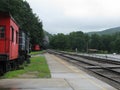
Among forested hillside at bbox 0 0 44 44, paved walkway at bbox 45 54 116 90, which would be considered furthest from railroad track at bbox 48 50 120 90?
forested hillside at bbox 0 0 44 44

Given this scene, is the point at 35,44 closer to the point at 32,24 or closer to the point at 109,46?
the point at 32,24

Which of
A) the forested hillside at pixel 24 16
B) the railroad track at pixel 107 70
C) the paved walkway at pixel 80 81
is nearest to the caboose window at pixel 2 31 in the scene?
the paved walkway at pixel 80 81

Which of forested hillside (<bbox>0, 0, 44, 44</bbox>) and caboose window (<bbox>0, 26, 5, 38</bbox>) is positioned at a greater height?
forested hillside (<bbox>0, 0, 44, 44</bbox>)

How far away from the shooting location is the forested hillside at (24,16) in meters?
62.9

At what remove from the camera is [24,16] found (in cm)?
8456

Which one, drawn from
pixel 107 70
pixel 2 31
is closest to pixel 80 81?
pixel 2 31

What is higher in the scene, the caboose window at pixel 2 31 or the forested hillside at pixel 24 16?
the forested hillside at pixel 24 16

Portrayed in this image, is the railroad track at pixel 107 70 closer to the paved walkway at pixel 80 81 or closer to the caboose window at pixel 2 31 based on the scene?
the paved walkway at pixel 80 81

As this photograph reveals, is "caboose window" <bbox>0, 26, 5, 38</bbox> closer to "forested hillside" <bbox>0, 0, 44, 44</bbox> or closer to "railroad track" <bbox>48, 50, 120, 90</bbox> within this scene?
"railroad track" <bbox>48, 50, 120, 90</bbox>

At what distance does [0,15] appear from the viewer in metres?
20.7

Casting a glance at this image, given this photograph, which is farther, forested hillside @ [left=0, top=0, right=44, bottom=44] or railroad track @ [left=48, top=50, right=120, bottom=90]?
forested hillside @ [left=0, top=0, right=44, bottom=44]

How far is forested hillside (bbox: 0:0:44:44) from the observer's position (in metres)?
62.9

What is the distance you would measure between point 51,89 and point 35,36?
279 ft

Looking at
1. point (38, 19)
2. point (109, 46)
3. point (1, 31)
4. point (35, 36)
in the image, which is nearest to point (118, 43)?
point (109, 46)
